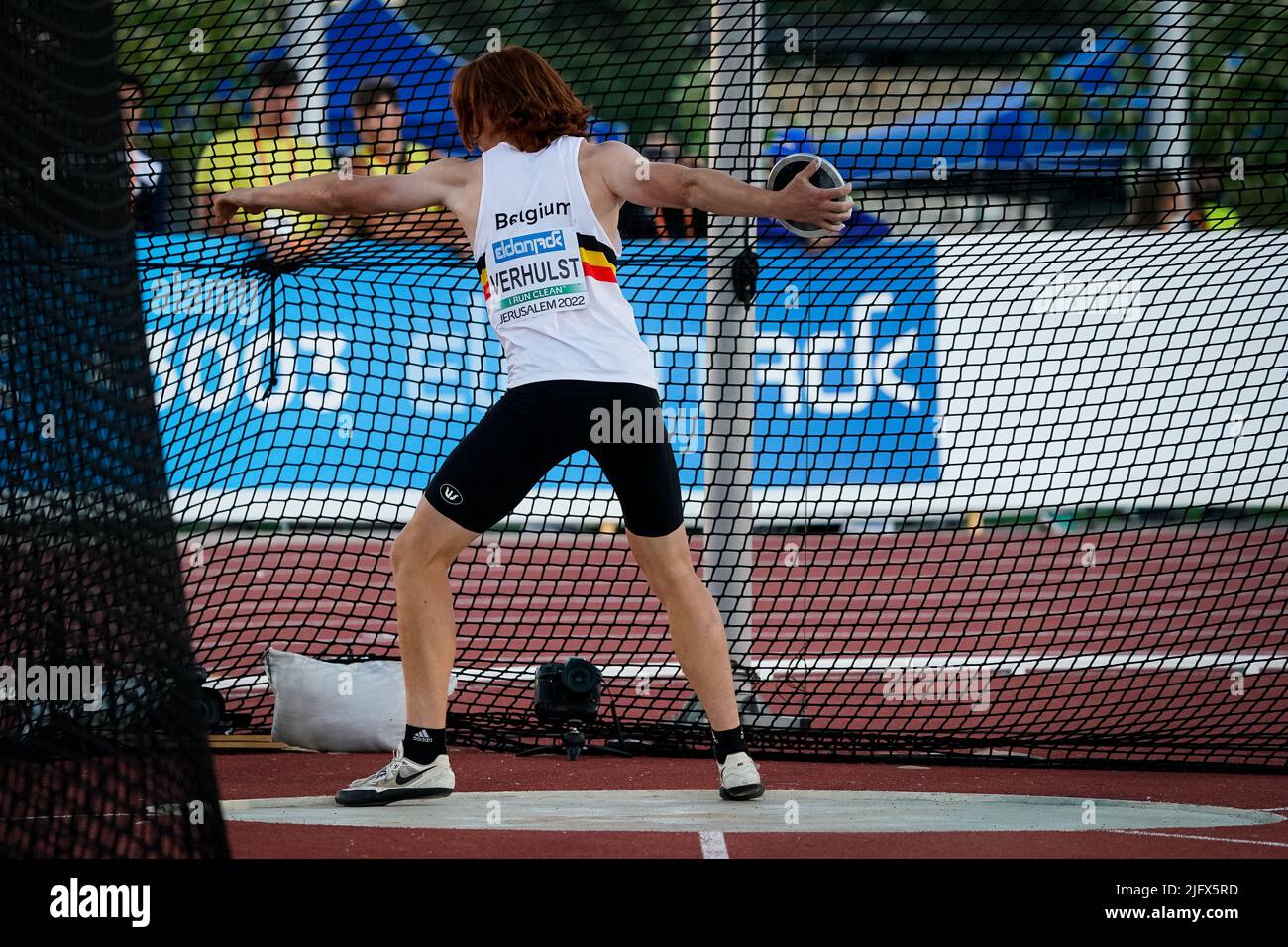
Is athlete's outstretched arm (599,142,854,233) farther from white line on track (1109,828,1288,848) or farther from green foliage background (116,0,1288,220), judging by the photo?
green foliage background (116,0,1288,220)

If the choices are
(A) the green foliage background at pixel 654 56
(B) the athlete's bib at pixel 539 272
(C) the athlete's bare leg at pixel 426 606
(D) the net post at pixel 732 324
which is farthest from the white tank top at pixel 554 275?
(A) the green foliage background at pixel 654 56

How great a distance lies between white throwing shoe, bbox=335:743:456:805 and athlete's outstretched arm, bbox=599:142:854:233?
5.62 feet

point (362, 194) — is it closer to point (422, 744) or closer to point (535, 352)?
point (535, 352)

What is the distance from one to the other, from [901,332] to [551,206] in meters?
5.43

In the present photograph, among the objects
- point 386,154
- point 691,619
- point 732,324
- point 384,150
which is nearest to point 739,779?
point 691,619

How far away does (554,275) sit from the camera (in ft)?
13.9

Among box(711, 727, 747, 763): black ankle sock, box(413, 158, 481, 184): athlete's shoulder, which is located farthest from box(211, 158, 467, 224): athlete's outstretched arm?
box(711, 727, 747, 763): black ankle sock

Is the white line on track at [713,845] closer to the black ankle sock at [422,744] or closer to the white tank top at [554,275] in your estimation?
the black ankle sock at [422,744]

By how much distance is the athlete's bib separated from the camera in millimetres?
4215

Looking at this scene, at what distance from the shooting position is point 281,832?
3.86m

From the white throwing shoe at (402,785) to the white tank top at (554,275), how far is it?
1125 mm
